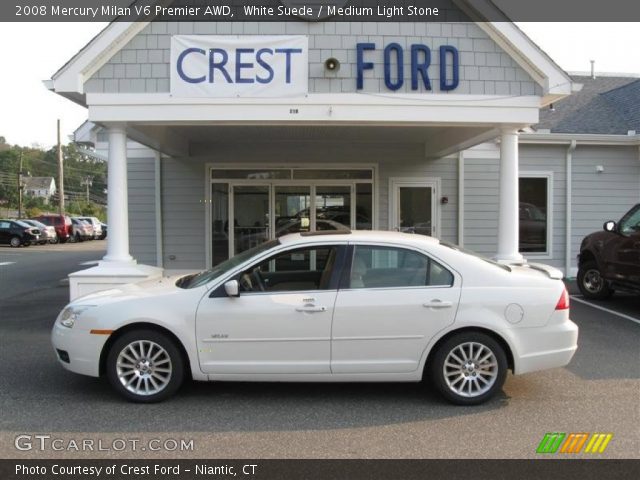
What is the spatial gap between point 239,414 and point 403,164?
9155 mm

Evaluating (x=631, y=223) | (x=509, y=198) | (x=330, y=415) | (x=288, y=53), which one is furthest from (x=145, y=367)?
(x=631, y=223)

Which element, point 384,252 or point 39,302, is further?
point 39,302

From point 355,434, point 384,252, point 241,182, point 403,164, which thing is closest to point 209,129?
point 241,182

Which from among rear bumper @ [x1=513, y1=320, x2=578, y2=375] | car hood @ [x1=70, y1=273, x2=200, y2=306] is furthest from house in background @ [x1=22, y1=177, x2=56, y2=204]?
rear bumper @ [x1=513, y1=320, x2=578, y2=375]

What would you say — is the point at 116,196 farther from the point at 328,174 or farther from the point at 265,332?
the point at 328,174

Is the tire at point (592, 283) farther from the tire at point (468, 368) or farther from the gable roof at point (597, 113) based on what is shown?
the tire at point (468, 368)

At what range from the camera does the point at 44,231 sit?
33.2 m

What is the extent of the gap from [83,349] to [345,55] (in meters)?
5.56

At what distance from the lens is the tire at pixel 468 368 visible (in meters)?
5.13

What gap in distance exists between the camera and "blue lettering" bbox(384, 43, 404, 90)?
859cm

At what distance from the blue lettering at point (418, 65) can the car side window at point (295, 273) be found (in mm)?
3944

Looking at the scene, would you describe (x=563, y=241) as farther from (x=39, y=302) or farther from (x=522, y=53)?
(x=39, y=302)

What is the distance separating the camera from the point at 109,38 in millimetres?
8367

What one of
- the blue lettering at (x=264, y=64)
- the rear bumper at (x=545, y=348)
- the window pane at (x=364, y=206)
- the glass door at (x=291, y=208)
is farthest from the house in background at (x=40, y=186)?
the rear bumper at (x=545, y=348)
